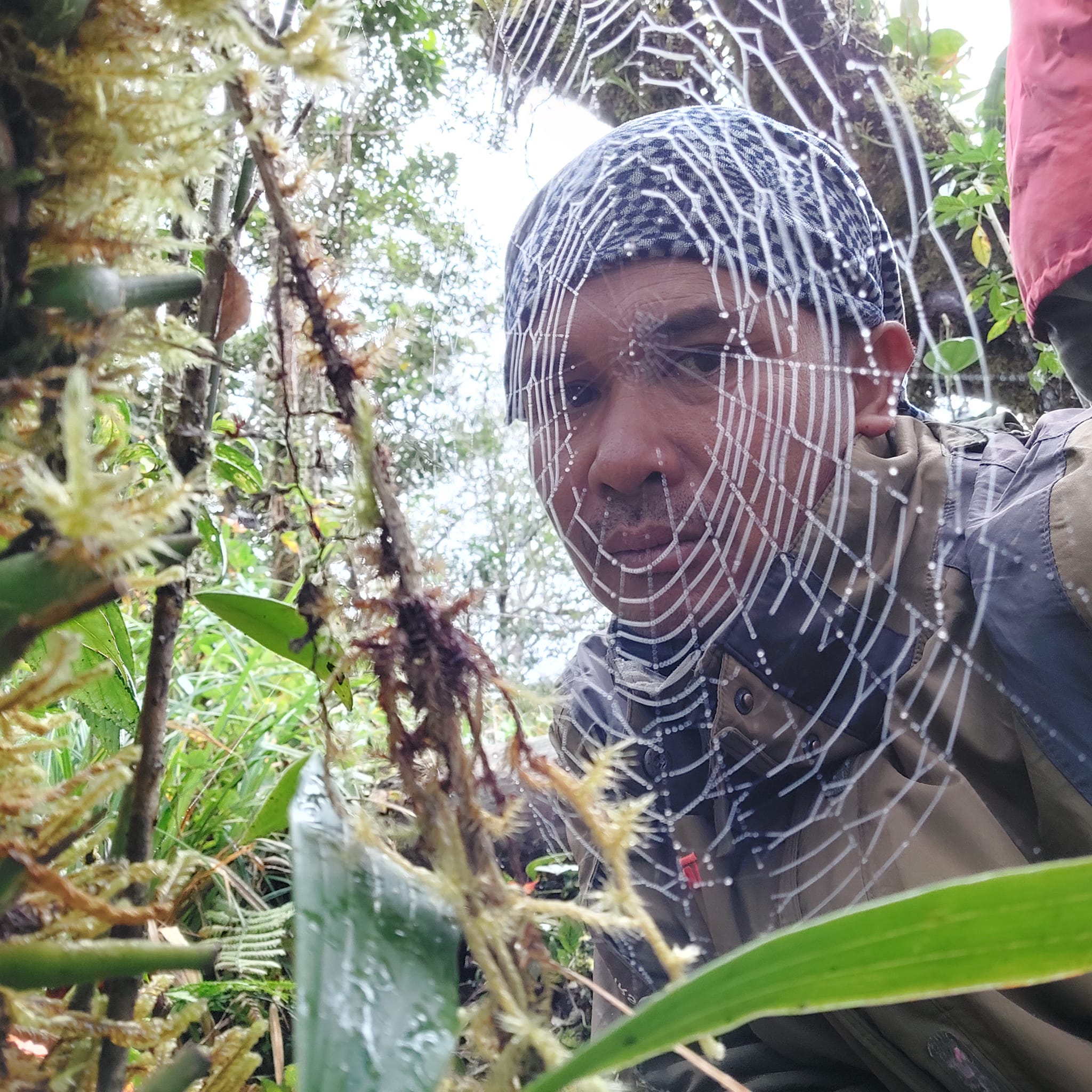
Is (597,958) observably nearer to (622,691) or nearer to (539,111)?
(622,691)

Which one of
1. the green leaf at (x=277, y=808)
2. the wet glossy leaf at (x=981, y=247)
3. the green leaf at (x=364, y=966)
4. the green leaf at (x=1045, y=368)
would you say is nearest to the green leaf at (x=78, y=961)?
the green leaf at (x=364, y=966)

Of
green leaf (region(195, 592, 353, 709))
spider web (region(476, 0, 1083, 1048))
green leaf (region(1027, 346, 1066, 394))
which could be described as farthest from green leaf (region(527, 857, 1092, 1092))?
green leaf (region(1027, 346, 1066, 394))

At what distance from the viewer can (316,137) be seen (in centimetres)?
56

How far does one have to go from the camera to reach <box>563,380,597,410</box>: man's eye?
664 mm

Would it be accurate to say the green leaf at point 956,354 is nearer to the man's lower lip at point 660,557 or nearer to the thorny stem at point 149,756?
the man's lower lip at point 660,557

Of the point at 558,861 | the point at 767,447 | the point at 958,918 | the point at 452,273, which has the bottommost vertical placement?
the point at 558,861

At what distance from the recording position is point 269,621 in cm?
24

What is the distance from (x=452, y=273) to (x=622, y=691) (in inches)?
17.5

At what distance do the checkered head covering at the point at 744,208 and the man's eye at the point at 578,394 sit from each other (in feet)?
0.30

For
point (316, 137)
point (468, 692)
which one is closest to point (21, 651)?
point (468, 692)

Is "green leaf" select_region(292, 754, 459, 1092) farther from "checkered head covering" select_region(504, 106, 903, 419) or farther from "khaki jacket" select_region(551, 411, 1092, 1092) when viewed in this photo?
"checkered head covering" select_region(504, 106, 903, 419)

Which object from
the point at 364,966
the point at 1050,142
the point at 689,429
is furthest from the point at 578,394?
the point at 364,966

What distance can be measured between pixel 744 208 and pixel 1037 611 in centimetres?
35

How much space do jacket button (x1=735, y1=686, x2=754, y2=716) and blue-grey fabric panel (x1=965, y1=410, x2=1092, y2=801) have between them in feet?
0.55
